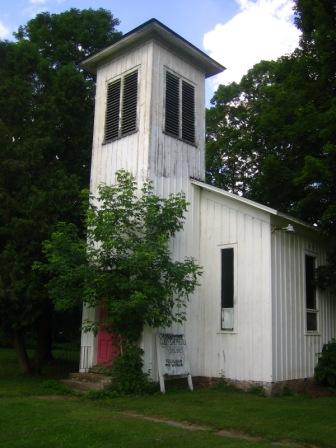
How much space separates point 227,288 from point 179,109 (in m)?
5.61

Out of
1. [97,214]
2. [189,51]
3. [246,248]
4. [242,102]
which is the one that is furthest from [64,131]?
[242,102]

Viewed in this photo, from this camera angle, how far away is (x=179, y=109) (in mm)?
16219

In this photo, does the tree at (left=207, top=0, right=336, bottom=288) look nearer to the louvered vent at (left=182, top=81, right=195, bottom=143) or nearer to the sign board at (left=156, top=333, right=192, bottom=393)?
the louvered vent at (left=182, top=81, right=195, bottom=143)

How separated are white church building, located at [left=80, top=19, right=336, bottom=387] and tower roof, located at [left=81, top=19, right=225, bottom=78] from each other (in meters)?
0.03

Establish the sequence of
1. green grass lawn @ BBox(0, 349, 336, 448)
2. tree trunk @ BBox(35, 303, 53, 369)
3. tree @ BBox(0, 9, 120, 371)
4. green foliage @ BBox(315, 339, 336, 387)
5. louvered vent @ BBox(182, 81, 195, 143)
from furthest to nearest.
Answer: tree trunk @ BBox(35, 303, 53, 369) → louvered vent @ BBox(182, 81, 195, 143) → tree @ BBox(0, 9, 120, 371) → green foliage @ BBox(315, 339, 336, 387) → green grass lawn @ BBox(0, 349, 336, 448)

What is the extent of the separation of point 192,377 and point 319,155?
8.02m

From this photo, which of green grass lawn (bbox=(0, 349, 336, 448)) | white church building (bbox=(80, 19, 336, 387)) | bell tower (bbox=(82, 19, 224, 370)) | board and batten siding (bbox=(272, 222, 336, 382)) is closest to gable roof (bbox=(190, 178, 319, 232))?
white church building (bbox=(80, 19, 336, 387))

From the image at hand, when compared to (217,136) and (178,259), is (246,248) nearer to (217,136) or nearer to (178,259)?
(178,259)

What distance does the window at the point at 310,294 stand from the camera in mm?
15574

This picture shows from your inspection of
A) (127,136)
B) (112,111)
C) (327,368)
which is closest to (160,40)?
(112,111)

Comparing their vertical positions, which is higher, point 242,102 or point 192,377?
point 242,102

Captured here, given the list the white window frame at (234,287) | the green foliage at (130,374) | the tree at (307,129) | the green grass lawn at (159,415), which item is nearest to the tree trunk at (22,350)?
the green grass lawn at (159,415)

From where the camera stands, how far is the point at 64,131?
751 inches

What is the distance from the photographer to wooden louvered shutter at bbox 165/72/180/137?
1579 centimetres
